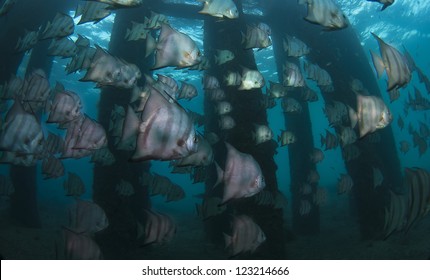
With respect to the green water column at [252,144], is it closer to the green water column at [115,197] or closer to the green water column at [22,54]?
the green water column at [115,197]

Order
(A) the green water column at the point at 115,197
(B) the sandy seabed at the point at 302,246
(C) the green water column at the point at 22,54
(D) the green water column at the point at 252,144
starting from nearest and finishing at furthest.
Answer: (D) the green water column at the point at 252,144 < (B) the sandy seabed at the point at 302,246 < (A) the green water column at the point at 115,197 < (C) the green water column at the point at 22,54

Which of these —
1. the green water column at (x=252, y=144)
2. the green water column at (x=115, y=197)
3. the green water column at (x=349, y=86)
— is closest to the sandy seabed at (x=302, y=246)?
the green water column at (x=115, y=197)

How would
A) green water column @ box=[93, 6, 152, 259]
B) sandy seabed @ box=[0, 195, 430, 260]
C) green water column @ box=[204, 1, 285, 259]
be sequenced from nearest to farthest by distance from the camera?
green water column @ box=[204, 1, 285, 259] < sandy seabed @ box=[0, 195, 430, 260] < green water column @ box=[93, 6, 152, 259]

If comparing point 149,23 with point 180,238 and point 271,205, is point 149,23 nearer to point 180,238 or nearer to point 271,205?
point 271,205

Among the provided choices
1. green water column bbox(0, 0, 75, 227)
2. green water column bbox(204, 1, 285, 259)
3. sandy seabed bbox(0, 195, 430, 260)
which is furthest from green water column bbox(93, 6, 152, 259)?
green water column bbox(204, 1, 285, 259)

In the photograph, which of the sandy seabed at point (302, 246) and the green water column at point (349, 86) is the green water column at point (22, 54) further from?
the green water column at point (349, 86)

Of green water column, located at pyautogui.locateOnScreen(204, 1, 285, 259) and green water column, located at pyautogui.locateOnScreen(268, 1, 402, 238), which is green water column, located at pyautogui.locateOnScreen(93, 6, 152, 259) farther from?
green water column, located at pyautogui.locateOnScreen(268, 1, 402, 238)

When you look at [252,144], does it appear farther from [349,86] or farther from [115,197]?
[349,86]

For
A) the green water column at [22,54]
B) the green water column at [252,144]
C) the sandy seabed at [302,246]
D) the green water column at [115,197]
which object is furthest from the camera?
the green water column at [22,54]

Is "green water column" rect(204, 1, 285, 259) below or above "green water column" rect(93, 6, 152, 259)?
above

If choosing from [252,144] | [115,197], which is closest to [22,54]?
[115,197]

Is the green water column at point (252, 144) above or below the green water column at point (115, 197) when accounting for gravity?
above

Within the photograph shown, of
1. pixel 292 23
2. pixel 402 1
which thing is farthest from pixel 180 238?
pixel 402 1

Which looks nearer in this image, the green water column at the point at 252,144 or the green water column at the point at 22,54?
the green water column at the point at 252,144
